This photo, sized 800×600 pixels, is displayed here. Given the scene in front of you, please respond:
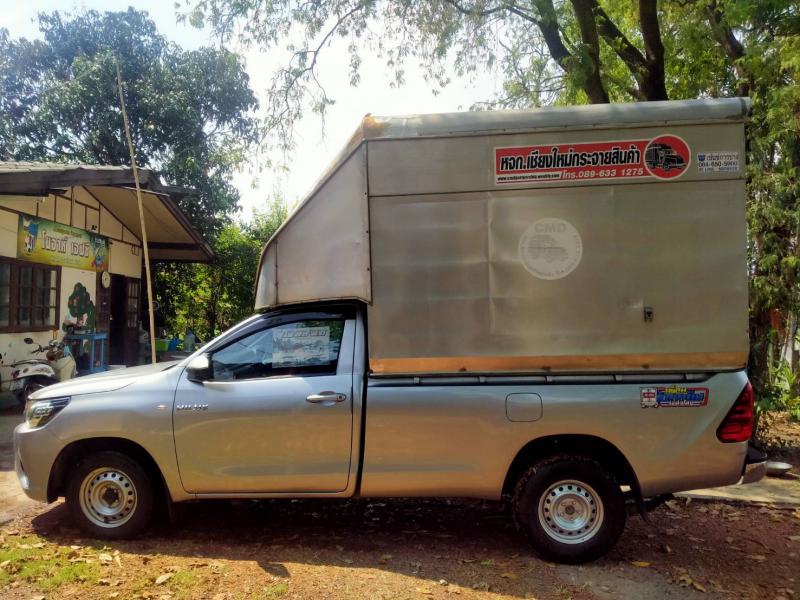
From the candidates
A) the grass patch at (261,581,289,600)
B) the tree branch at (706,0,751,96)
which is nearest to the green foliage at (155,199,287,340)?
the tree branch at (706,0,751,96)

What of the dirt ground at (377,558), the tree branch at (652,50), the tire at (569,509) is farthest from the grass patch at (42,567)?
the tree branch at (652,50)

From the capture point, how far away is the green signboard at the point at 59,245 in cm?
1043

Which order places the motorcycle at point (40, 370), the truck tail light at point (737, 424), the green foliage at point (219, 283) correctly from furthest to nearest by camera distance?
the green foliage at point (219, 283), the motorcycle at point (40, 370), the truck tail light at point (737, 424)

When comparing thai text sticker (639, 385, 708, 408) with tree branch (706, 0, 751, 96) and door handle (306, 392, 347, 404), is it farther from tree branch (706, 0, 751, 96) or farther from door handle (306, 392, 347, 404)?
tree branch (706, 0, 751, 96)

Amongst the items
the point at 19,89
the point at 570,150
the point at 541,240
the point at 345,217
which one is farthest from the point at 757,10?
the point at 19,89

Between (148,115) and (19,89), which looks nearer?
(148,115)

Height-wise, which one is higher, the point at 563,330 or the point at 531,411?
the point at 563,330

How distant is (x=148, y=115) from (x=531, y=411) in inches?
609

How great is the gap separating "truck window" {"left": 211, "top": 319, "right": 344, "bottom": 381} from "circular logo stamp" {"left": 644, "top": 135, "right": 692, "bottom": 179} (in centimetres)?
244

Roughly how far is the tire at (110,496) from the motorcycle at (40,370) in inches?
213

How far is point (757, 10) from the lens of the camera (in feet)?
21.9

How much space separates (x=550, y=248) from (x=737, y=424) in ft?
5.47

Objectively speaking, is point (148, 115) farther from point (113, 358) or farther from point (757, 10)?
point (757, 10)

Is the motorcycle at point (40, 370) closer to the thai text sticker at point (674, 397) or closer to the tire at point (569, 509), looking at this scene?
the tire at point (569, 509)
